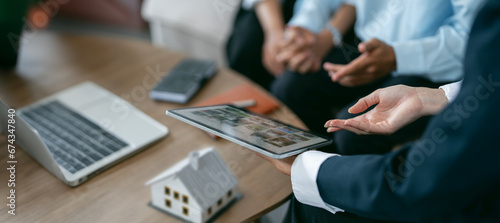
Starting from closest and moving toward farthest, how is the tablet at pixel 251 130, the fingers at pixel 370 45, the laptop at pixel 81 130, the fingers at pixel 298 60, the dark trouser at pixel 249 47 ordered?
the tablet at pixel 251 130 < the laptop at pixel 81 130 < the fingers at pixel 370 45 < the fingers at pixel 298 60 < the dark trouser at pixel 249 47

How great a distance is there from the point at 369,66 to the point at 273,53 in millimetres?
369

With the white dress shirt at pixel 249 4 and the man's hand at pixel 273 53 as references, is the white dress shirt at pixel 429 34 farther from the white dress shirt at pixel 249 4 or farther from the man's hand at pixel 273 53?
the white dress shirt at pixel 249 4

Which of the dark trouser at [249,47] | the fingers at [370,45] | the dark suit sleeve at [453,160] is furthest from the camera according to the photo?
the dark trouser at [249,47]

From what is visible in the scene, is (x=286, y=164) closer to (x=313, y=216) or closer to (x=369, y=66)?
(x=313, y=216)

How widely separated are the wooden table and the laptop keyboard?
0.14 ft

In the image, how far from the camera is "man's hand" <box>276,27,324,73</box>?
1.29 meters

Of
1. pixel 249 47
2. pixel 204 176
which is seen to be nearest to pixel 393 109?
pixel 204 176

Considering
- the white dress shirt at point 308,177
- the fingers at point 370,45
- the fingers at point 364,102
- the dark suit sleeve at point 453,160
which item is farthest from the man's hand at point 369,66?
the dark suit sleeve at point 453,160

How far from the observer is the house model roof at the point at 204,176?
2.54 feet

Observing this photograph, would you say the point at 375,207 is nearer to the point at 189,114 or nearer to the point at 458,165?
the point at 458,165

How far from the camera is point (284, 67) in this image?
4.70ft

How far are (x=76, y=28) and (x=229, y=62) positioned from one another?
141 cm

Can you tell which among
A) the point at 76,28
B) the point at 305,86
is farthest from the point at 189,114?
the point at 76,28

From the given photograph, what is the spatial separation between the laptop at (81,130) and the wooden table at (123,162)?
0.02 meters
